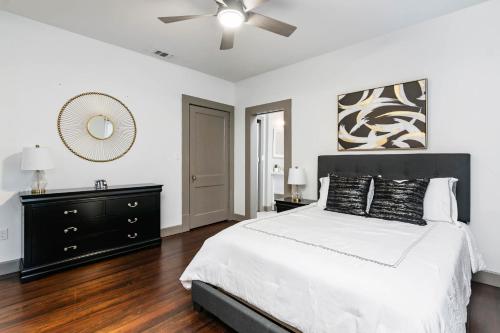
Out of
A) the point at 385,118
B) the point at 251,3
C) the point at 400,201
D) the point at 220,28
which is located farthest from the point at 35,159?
the point at 385,118

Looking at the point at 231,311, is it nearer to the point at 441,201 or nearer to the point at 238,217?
the point at 441,201

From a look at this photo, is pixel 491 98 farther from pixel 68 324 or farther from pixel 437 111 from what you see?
pixel 68 324

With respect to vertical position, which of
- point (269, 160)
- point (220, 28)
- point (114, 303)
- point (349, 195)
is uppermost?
point (220, 28)

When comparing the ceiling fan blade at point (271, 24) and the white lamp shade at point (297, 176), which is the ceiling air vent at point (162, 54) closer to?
the ceiling fan blade at point (271, 24)

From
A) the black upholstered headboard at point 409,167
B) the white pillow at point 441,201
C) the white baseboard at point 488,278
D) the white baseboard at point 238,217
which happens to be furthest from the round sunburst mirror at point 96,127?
the white baseboard at point 488,278

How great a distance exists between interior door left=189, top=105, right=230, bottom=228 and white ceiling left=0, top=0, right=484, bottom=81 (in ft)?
3.78

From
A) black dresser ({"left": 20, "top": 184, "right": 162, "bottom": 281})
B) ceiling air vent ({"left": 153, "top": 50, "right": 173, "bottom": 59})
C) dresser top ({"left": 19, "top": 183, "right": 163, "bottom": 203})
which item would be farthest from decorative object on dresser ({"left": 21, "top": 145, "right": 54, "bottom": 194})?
ceiling air vent ({"left": 153, "top": 50, "right": 173, "bottom": 59})

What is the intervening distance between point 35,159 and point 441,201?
13.5ft

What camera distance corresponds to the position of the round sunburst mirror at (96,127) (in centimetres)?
316

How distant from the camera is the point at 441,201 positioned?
2.45 metres

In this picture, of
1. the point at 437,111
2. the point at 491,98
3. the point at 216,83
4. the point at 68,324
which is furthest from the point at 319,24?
the point at 68,324

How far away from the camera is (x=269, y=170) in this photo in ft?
19.3

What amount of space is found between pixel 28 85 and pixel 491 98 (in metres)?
4.90

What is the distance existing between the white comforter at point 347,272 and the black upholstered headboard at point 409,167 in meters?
0.50
